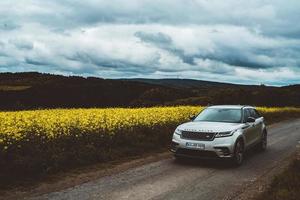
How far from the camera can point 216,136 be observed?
12461mm

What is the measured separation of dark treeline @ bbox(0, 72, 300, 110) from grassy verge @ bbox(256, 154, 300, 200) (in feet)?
98.1

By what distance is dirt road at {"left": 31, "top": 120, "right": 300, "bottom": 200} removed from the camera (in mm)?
8797

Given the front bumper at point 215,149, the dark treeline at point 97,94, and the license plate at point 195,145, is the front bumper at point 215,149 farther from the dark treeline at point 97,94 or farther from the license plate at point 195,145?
the dark treeline at point 97,94

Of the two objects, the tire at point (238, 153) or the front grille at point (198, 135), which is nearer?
the front grille at point (198, 135)

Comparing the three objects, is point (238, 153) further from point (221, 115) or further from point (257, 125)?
point (257, 125)

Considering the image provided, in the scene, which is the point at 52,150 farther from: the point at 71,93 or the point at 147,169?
the point at 71,93

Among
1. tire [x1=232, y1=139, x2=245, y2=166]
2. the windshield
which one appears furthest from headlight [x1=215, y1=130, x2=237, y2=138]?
the windshield

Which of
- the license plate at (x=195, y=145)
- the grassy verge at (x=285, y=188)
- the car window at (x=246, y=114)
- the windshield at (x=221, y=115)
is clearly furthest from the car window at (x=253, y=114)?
the grassy verge at (x=285, y=188)

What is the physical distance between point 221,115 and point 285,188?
18.4ft

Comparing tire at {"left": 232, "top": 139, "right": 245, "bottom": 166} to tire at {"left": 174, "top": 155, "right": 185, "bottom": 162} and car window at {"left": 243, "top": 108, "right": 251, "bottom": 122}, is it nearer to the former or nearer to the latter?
car window at {"left": 243, "top": 108, "right": 251, "bottom": 122}

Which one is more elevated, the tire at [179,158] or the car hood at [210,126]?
the car hood at [210,126]

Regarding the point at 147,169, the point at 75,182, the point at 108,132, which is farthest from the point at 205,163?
the point at 75,182

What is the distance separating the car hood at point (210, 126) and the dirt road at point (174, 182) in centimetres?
113

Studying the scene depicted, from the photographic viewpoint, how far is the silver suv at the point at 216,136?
12375mm
